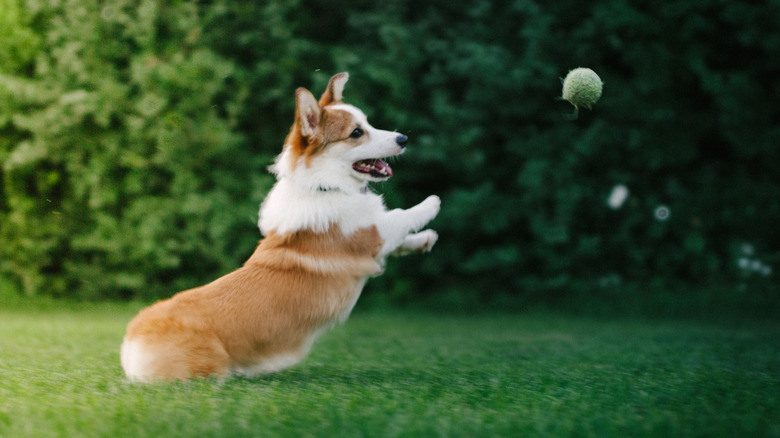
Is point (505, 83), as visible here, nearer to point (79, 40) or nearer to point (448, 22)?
point (448, 22)

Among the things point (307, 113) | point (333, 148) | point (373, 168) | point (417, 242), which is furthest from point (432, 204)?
point (307, 113)

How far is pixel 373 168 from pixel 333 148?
283 millimetres

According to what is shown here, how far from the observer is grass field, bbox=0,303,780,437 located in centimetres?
261

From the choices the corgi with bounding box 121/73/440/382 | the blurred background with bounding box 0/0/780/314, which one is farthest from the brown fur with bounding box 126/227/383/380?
the blurred background with bounding box 0/0/780/314

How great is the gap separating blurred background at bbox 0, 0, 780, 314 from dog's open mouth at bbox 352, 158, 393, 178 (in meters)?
4.44

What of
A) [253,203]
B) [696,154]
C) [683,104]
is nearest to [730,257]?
[696,154]

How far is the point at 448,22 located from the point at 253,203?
12.3 ft

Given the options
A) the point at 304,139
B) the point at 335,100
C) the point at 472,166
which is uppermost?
the point at 472,166

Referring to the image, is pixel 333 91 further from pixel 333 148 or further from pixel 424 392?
pixel 424 392

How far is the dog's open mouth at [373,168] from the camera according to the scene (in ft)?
13.3

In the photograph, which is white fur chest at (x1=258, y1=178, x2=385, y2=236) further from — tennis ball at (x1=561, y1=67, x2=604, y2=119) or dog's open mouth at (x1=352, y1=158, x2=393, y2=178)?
tennis ball at (x1=561, y1=67, x2=604, y2=119)

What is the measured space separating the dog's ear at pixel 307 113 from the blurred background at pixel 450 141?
4.53 m

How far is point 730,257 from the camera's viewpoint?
27.9 ft

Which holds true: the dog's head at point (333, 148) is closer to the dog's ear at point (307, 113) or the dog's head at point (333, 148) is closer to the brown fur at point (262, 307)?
the dog's ear at point (307, 113)
